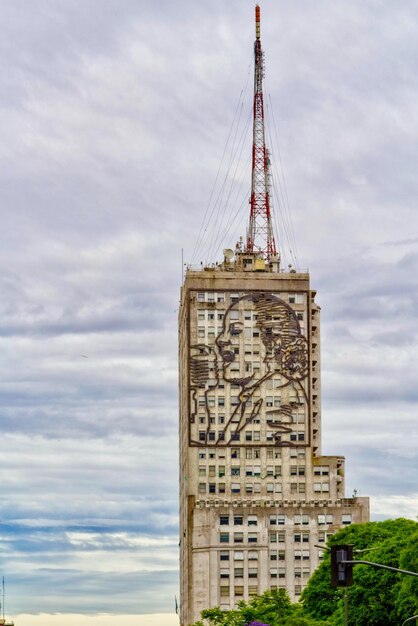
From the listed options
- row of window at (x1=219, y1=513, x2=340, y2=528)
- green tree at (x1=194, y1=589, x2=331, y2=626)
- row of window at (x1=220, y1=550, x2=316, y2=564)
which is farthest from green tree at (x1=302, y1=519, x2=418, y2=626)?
row of window at (x1=219, y1=513, x2=340, y2=528)

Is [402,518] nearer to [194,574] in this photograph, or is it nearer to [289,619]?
[289,619]

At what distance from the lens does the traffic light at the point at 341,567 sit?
186 ft

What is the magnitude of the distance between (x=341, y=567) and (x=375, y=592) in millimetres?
58279

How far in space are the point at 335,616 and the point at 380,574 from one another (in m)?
6.14

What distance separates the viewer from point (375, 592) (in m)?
113

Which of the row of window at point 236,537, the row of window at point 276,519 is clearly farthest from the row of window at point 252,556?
the row of window at point 276,519

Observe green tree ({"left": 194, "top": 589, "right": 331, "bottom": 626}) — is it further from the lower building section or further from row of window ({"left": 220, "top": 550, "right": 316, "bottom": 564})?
row of window ({"left": 220, "top": 550, "right": 316, "bottom": 564})

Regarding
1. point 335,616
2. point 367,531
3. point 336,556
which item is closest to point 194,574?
point 367,531

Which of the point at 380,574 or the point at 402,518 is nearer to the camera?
the point at 380,574

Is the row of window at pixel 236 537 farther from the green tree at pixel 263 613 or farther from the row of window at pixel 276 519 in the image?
the green tree at pixel 263 613

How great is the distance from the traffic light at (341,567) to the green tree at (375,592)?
36.1m

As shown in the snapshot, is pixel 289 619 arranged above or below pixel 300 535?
below

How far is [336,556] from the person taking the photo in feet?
188

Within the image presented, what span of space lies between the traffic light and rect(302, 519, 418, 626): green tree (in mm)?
36053
